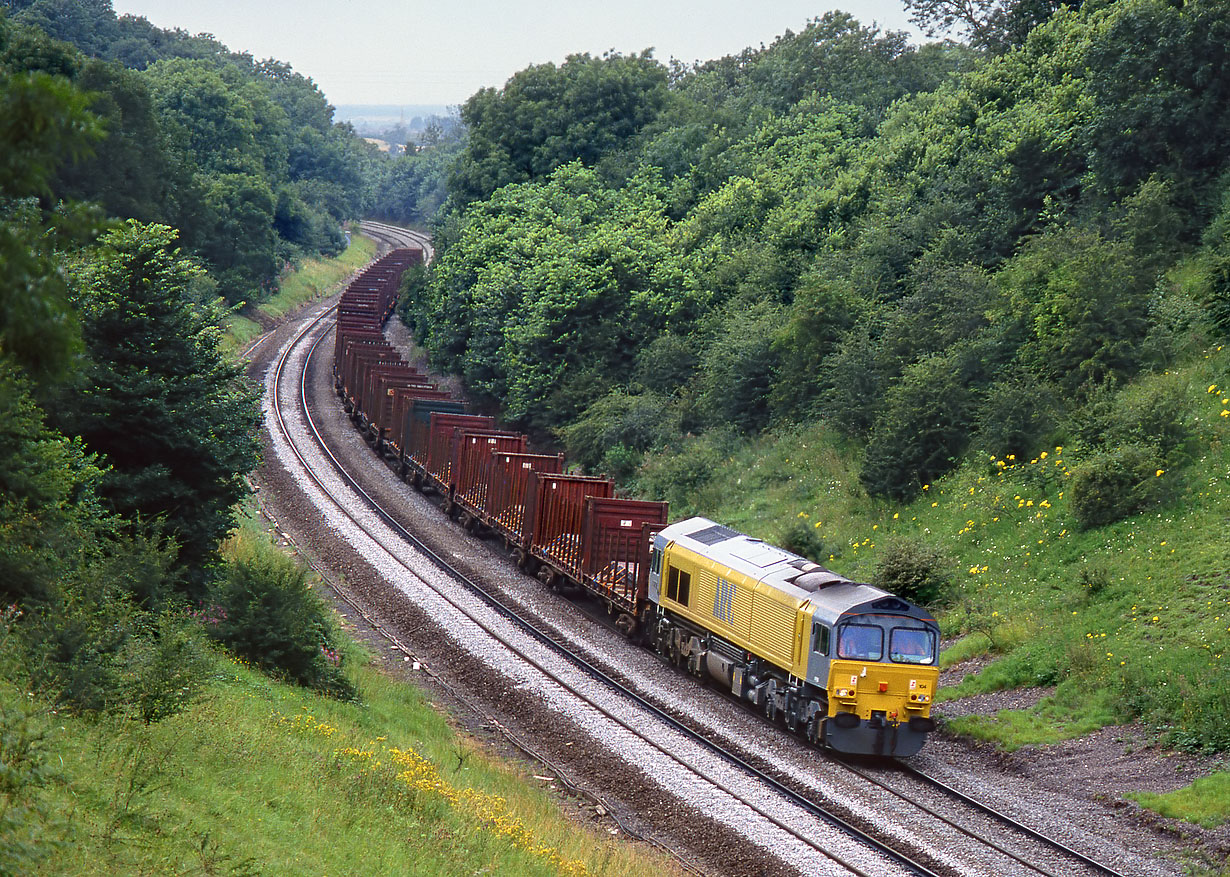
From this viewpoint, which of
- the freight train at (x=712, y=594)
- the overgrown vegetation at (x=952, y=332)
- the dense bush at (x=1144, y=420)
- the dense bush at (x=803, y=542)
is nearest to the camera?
the freight train at (x=712, y=594)

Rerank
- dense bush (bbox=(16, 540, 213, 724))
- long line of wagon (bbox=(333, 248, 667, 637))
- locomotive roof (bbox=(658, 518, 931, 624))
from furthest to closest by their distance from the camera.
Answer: long line of wagon (bbox=(333, 248, 667, 637)) → locomotive roof (bbox=(658, 518, 931, 624)) → dense bush (bbox=(16, 540, 213, 724))

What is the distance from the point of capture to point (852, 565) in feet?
100

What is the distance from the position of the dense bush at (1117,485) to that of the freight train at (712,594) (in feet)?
19.7

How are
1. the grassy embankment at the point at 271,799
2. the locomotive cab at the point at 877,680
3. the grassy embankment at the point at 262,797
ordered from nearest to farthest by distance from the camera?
1. the grassy embankment at the point at 262,797
2. the grassy embankment at the point at 271,799
3. the locomotive cab at the point at 877,680

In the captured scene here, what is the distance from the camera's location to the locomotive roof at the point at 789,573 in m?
20.1

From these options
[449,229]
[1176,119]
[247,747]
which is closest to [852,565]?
[1176,119]

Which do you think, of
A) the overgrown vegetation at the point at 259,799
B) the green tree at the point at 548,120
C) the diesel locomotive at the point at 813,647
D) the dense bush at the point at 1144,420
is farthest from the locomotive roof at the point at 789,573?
the green tree at the point at 548,120

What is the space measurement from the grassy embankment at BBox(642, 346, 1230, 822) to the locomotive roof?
3.46 metres

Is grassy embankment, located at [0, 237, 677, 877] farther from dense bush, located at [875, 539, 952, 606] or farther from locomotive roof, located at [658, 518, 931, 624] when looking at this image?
dense bush, located at [875, 539, 952, 606]

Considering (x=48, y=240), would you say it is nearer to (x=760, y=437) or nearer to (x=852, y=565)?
(x=852, y=565)

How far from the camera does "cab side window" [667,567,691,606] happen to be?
986 inches

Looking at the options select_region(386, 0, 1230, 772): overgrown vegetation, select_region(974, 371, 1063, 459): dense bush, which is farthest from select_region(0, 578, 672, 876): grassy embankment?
select_region(974, 371, 1063, 459): dense bush

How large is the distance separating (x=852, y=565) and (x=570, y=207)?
113 feet

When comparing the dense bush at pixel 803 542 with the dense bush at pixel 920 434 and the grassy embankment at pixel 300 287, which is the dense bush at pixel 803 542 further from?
the grassy embankment at pixel 300 287
